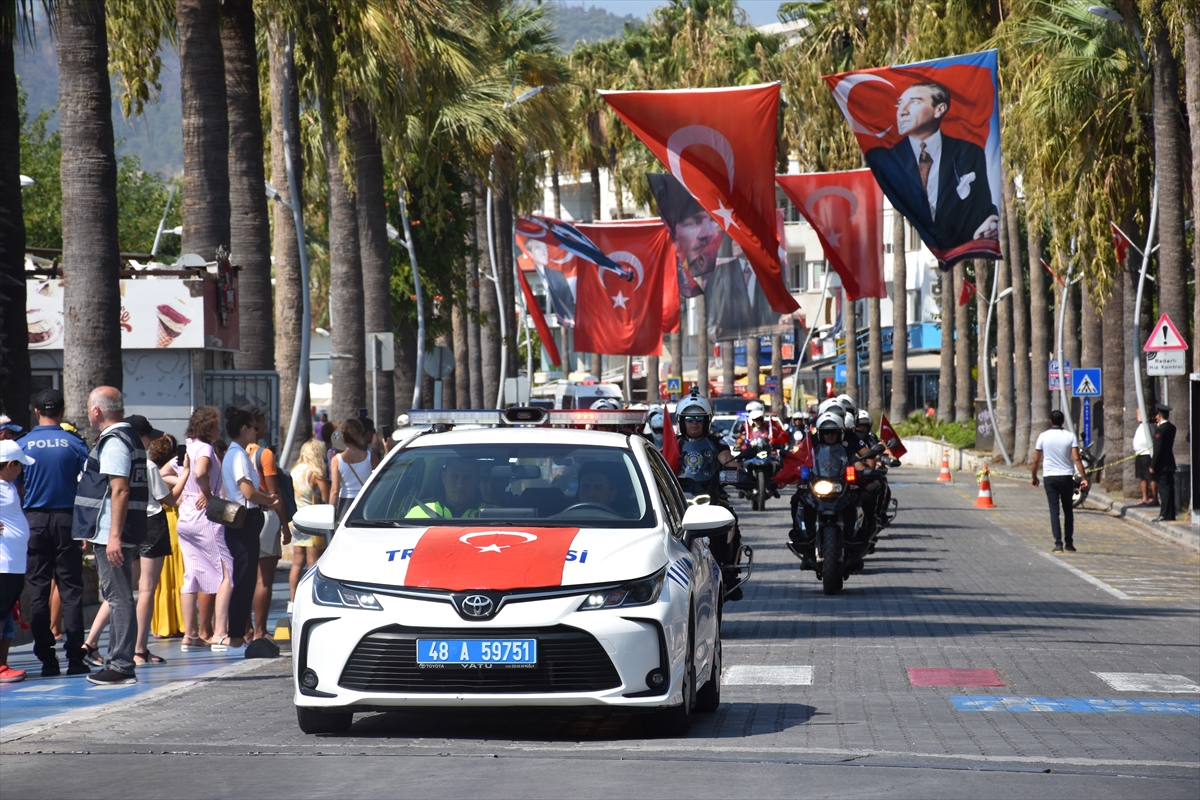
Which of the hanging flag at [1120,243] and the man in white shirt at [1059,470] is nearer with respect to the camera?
the man in white shirt at [1059,470]

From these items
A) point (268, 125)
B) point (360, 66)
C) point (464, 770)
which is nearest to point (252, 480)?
point (464, 770)

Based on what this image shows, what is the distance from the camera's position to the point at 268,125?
107ft

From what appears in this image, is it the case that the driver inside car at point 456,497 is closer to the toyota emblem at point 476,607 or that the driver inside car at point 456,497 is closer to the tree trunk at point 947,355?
the toyota emblem at point 476,607

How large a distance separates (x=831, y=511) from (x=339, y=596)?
400 inches

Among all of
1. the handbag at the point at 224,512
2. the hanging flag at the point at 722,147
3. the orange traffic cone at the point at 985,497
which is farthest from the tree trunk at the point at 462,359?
the handbag at the point at 224,512

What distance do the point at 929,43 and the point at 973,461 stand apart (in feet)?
42.9

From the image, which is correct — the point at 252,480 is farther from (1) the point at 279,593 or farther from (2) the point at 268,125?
(2) the point at 268,125

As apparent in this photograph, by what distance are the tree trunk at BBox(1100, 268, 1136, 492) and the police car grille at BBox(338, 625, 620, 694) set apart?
28574 mm

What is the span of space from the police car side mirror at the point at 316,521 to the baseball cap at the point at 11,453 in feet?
10.6

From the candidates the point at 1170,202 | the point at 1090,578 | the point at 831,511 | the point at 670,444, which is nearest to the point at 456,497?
the point at 670,444

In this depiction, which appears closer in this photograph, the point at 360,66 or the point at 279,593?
the point at 279,593

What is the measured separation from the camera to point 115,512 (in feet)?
35.2

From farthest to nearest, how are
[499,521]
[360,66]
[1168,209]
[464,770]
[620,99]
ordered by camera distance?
[1168,209] → [360,66] → [620,99] → [499,521] → [464,770]

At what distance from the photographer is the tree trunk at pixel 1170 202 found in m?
30.5
